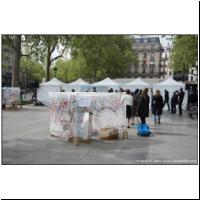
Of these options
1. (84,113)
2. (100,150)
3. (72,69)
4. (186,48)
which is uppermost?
(72,69)

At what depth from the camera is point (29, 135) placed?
10.9 meters

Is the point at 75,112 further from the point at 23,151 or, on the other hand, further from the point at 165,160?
the point at 165,160

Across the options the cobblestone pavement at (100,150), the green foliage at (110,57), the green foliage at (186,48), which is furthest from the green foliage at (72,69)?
the cobblestone pavement at (100,150)

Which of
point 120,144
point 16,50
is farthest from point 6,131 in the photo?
point 16,50

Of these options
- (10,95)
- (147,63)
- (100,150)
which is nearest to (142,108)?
(100,150)

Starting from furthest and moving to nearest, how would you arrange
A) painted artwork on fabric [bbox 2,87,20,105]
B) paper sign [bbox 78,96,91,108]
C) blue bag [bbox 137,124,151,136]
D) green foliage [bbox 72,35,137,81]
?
1. green foliage [bbox 72,35,137,81]
2. painted artwork on fabric [bbox 2,87,20,105]
3. blue bag [bbox 137,124,151,136]
4. paper sign [bbox 78,96,91,108]

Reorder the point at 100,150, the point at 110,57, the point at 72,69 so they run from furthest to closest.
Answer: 1. the point at 72,69
2. the point at 110,57
3. the point at 100,150

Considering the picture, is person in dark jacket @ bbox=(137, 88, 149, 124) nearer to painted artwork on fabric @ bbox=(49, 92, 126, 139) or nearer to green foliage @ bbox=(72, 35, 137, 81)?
painted artwork on fabric @ bbox=(49, 92, 126, 139)

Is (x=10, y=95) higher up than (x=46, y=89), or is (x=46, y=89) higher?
(x=46, y=89)

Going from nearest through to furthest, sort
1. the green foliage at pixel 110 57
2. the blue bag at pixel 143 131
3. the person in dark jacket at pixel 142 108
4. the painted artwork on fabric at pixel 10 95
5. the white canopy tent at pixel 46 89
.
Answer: the blue bag at pixel 143 131 → the person in dark jacket at pixel 142 108 → the painted artwork on fabric at pixel 10 95 → the white canopy tent at pixel 46 89 → the green foliage at pixel 110 57

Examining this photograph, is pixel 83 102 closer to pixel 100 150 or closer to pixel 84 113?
pixel 84 113

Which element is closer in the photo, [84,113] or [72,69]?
[84,113]

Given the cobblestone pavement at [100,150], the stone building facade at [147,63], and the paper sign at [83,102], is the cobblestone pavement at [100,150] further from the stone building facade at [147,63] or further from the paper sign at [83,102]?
the stone building facade at [147,63]

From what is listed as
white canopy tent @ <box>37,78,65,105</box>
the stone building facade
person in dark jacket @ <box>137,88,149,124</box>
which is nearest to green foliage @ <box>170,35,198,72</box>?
person in dark jacket @ <box>137,88,149,124</box>
